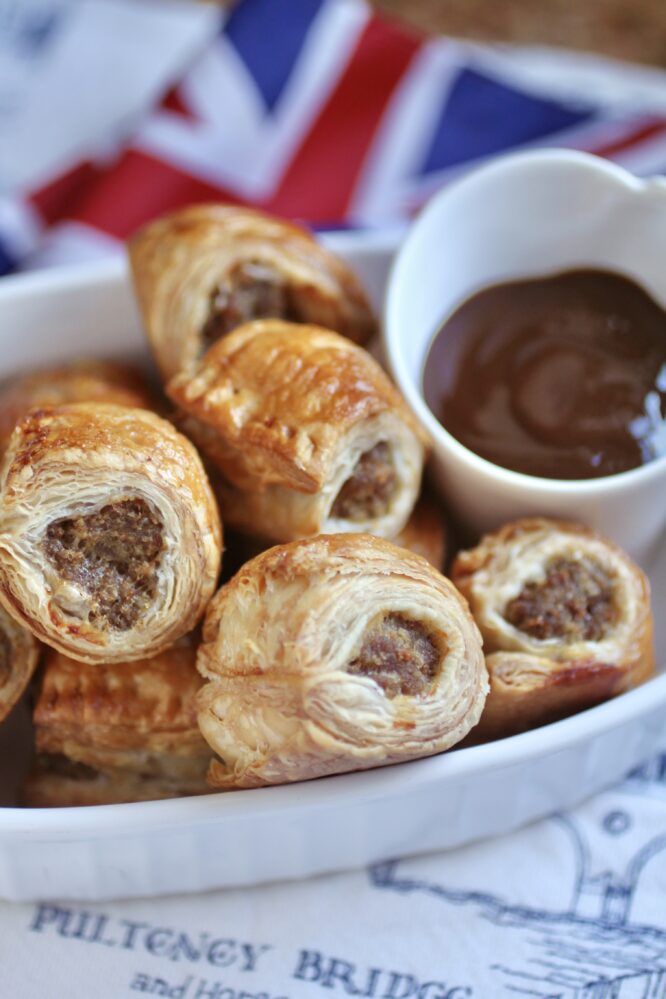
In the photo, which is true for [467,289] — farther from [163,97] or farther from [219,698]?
[163,97]

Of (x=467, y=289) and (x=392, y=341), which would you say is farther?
(x=467, y=289)

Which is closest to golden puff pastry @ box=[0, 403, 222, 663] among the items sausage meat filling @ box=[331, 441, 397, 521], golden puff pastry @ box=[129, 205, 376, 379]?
sausage meat filling @ box=[331, 441, 397, 521]

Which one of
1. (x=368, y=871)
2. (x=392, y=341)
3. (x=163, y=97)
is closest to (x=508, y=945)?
(x=368, y=871)

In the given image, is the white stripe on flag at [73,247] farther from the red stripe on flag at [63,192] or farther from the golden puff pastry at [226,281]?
the golden puff pastry at [226,281]

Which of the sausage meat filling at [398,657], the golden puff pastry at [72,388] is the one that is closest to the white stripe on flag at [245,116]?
the golden puff pastry at [72,388]

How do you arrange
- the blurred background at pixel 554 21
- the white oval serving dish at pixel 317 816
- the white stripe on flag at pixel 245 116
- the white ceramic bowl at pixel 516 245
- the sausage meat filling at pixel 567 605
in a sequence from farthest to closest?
1. the blurred background at pixel 554 21
2. the white stripe on flag at pixel 245 116
3. the white ceramic bowl at pixel 516 245
4. the sausage meat filling at pixel 567 605
5. the white oval serving dish at pixel 317 816

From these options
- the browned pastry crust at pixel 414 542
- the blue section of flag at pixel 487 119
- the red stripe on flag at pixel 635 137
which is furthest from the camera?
the blue section of flag at pixel 487 119

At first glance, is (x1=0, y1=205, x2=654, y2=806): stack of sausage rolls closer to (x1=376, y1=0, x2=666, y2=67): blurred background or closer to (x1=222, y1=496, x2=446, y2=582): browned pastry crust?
(x1=222, y1=496, x2=446, y2=582): browned pastry crust
